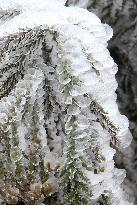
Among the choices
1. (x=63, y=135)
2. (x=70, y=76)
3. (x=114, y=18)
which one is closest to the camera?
(x=70, y=76)

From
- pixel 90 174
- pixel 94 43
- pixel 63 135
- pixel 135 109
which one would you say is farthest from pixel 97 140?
pixel 135 109

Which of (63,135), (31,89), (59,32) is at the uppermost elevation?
(59,32)

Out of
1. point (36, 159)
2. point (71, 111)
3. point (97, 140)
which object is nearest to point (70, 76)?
point (71, 111)

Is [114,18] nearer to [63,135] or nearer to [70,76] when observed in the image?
[63,135]

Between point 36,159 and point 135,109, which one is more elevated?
point 36,159

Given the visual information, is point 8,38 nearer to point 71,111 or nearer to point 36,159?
point 71,111

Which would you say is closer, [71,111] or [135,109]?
[71,111]

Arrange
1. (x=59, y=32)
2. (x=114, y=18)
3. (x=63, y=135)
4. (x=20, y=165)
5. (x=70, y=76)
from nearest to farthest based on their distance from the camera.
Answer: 1. (x=70, y=76)
2. (x=59, y=32)
3. (x=20, y=165)
4. (x=63, y=135)
5. (x=114, y=18)
